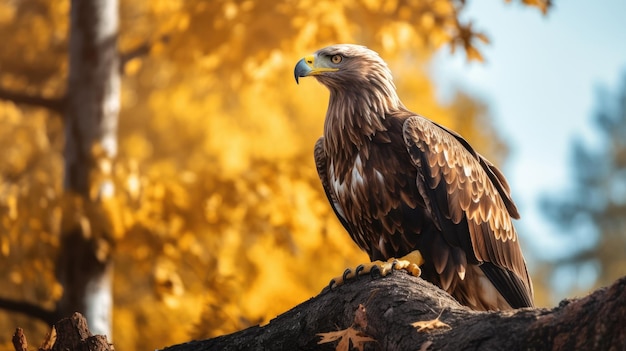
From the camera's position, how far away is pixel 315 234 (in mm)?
7523

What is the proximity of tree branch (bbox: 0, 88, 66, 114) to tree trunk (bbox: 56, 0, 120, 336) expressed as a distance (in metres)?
0.08

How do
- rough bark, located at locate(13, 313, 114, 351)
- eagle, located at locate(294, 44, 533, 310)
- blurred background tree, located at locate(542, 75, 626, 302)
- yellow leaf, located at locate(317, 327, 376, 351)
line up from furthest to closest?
blurred background tree, located at locate(542, 75, 626, 302) < eagle, located at locate(294, 44, 533, 310) < rough bark, located at locate(13, 313, 114, 351) < yellow leaf, located at locate(317, 327, 376, 351)

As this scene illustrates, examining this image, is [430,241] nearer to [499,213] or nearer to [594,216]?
[499,213]

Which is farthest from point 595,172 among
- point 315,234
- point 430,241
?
point 430,241

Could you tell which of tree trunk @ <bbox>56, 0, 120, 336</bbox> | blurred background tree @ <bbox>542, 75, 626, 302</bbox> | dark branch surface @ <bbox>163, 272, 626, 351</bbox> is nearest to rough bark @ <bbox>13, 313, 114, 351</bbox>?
dark branch surface @ <bbox>163, 272, 626, 351</bbox>

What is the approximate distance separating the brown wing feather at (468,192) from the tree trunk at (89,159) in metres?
2.79

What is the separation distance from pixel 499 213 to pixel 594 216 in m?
36.7

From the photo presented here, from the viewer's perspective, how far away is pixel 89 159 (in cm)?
634

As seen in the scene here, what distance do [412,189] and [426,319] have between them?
1.60 m

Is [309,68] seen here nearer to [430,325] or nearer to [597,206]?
[430,325]

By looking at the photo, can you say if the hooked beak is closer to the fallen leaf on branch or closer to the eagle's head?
the eagle's head

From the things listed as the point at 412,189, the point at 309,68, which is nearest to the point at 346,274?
the point at 412,189

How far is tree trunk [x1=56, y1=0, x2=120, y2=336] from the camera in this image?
613 cm

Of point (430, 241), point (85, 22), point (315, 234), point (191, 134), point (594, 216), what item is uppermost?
point (594, 216)
